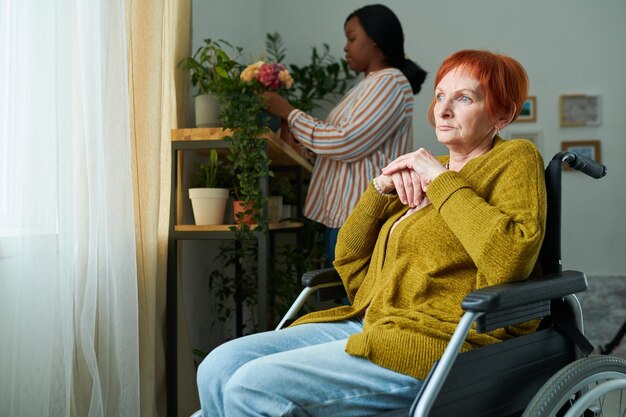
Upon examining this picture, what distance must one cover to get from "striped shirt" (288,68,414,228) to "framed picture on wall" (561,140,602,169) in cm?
171

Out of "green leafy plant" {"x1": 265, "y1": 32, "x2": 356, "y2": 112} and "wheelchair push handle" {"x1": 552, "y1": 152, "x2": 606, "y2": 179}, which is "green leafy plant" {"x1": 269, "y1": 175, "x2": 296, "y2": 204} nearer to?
"green leafy plant" {"x1": 265, "y1": 32, "x2": 356, "y2": 112}

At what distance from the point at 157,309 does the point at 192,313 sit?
58 cm

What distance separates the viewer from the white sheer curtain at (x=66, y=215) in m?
1.27

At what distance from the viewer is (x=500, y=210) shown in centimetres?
117

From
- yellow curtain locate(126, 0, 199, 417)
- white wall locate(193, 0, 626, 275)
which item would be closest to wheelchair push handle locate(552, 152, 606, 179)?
yellow curtain locate(126, 0, 199, 417)

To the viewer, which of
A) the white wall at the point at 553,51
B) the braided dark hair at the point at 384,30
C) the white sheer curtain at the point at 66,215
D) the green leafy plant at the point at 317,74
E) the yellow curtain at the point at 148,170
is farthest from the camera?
the white wall at the point at 553,51

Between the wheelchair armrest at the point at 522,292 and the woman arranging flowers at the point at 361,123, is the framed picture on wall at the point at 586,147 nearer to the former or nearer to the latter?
the woman arranging flowers at the point at 361,123

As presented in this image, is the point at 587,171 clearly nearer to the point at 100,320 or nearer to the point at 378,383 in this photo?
the point at 378,383

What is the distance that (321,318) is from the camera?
1.41 meters

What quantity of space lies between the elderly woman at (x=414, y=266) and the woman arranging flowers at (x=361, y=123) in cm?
86

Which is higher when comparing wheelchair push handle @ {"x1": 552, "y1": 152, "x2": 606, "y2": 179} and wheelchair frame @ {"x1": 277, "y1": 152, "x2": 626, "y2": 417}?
wheelchair push handle @ {"x1": 552, "y1": 152, "x2": 606, "y2": 179}

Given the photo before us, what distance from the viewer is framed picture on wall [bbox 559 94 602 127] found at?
3779 mm

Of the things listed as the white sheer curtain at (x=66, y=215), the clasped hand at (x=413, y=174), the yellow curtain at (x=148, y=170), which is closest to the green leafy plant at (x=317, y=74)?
the yellow curtain at (x=148, y=170)

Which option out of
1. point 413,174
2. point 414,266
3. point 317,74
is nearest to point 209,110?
point 413,174
